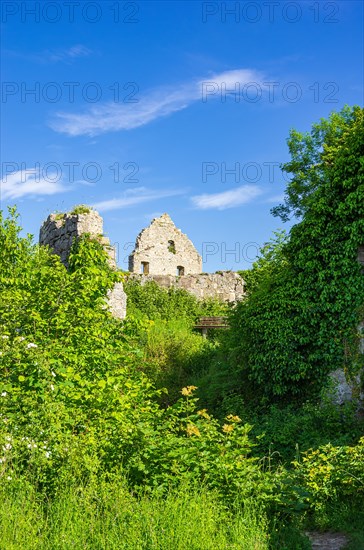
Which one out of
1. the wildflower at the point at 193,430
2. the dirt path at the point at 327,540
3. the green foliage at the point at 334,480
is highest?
the wildflower at the point at 193,430

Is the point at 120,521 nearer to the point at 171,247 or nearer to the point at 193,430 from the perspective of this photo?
the point at 193,430

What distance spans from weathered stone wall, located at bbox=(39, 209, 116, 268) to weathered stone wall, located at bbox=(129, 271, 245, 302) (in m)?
11.0

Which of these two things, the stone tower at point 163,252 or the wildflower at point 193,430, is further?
the stone tower at point 163,252

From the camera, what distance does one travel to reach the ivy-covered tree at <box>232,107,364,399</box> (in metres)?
11.4

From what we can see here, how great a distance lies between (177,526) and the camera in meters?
5.03

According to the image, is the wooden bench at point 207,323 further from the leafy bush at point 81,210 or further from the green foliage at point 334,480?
the green foliage at point 334,480

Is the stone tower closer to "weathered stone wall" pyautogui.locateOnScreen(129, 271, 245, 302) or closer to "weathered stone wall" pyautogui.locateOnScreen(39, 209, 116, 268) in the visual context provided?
"weathered stone wall" pyautogui.locateOnScreen(129, 271, 245, 302)

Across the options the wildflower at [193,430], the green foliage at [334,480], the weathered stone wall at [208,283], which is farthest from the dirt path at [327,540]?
the weathered stone wall at [208,283]

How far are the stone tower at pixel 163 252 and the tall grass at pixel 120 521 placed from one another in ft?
87.2

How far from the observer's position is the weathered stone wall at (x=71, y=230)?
50.1ft

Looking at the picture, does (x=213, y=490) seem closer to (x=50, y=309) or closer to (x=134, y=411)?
(x=134, y=411)

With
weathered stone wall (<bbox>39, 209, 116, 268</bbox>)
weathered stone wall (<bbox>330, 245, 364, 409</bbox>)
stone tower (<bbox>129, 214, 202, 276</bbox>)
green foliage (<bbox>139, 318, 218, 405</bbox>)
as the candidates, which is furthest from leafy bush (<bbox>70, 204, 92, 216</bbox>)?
stone tower (<bbox>129, 214, 202, 276</bbox>)

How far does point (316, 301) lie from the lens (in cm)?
1173

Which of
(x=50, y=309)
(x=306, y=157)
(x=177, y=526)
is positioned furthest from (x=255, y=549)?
(x=306, y=157)
